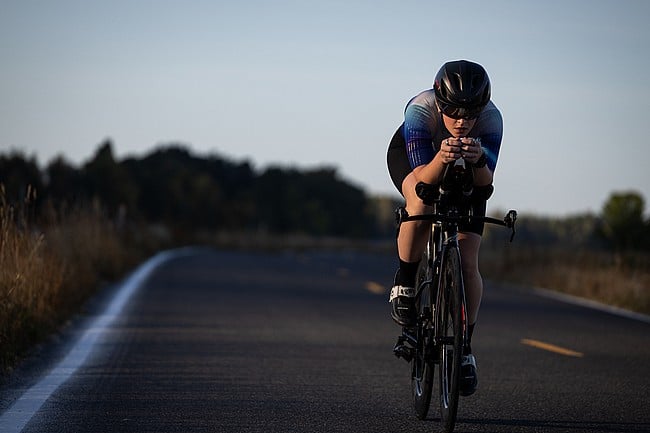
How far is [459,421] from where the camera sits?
670 cm

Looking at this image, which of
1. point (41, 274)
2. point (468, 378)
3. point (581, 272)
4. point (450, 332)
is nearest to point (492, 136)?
point (450, 332)

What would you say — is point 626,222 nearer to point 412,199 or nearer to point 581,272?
point 581,272

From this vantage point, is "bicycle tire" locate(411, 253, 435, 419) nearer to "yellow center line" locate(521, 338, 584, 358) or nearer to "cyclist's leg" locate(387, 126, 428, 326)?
"cyclist's leg" locate(387, 126, 428, 326)

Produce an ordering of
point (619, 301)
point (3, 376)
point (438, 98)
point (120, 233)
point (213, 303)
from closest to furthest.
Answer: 1. point (438, 98)
2. point (3, 376)
3. point (213, 303)
4. point (619, 301)
5. point (120, 233)

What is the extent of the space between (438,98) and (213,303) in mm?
9571

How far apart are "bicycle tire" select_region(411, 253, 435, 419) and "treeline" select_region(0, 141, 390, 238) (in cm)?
676

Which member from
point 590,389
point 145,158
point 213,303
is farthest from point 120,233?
point 145,158

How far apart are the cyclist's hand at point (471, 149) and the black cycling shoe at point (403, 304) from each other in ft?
4.49

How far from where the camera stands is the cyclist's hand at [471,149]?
5.82 meters

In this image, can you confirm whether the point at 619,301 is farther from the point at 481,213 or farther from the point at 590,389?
the point at 481,213

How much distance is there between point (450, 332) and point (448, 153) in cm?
101

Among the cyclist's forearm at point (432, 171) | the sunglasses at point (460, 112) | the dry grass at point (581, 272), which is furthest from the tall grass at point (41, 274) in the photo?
the dry grass at point (581, 272)

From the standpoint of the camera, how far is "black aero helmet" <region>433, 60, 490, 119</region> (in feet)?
19.7

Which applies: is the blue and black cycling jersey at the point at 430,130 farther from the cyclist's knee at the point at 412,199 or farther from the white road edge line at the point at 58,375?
the white road edge line at the point at 58,375
